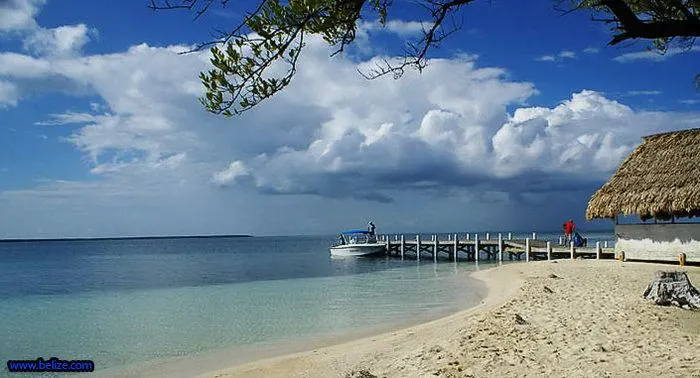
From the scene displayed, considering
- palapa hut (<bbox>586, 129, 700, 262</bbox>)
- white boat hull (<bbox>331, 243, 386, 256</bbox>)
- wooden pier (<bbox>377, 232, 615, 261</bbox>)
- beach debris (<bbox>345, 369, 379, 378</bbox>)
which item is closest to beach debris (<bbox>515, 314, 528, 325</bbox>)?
beach debris (<bbox>345, 369, 379, 378</bbox>)

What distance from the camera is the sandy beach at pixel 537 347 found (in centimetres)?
708

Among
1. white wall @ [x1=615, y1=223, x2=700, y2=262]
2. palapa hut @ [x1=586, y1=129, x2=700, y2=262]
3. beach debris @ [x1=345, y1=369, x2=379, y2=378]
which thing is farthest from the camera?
white wall @ [x1=615, y1=223, x2=700, y2=262]

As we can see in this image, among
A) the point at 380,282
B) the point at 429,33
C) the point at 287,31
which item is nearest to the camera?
the point at 287,31

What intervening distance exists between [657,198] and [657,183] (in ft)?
2.85

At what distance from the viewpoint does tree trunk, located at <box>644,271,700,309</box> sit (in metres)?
10.3

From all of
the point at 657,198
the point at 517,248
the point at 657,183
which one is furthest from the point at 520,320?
the point at 517,248

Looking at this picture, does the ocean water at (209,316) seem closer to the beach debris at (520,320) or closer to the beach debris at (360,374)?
the beach debris at (360,374)

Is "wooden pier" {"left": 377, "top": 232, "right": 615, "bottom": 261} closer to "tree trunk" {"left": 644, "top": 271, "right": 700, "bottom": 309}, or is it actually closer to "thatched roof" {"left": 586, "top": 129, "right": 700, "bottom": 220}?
"thatched roof" {"left": 586, "top": 129, "right": 700, "bottom": 220}

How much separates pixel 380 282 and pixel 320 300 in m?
6.54

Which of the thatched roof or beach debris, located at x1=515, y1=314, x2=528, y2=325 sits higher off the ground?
the thatched roof

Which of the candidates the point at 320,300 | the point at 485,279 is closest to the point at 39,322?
the point at 320,300

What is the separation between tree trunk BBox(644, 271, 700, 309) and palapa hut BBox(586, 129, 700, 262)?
8.90 meters

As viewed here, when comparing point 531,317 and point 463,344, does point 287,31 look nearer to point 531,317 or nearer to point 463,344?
point 463,344

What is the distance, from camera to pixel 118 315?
19.5 meters
